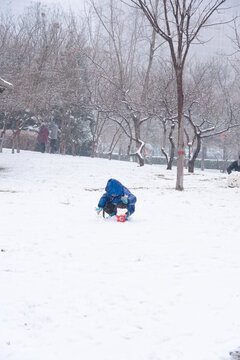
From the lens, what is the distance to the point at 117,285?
3.69 m

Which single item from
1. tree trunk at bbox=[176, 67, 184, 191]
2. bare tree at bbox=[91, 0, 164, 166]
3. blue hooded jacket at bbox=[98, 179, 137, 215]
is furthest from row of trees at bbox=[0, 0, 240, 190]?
blue hooded jacket at bbox=[98, 179, 137, 215]

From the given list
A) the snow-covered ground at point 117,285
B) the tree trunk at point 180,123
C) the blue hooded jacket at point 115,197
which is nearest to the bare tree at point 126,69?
the tree trunk at point 180,123

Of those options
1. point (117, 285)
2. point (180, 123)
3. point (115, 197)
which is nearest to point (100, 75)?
point (180, 123)

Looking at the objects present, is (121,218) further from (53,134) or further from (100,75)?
(53,134)

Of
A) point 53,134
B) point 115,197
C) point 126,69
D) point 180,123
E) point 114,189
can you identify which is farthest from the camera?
point 53,134

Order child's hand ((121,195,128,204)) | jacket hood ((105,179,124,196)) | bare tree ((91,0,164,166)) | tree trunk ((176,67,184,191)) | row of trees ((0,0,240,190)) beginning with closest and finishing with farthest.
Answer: child's hand ((121,195,128,204))
jacket hood ((105,179,124,196))
tree trunk ((176,67,184,191))
row of trees ((0,0,240,190))
bare tree ((91,0,164,166))

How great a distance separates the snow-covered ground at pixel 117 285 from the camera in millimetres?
2602

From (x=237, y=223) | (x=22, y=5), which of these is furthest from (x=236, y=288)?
(x=22, y=5)

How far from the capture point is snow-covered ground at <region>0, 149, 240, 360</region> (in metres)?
2.60

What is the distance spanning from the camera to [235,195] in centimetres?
1141

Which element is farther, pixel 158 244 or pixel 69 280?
pixel 158 244

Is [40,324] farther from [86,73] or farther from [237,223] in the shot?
[86,73]

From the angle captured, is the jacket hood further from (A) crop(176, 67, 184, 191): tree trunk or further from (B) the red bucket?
(A) crop(176, 67, 184, 191): tree trunk

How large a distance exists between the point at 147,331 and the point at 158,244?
101 inches
